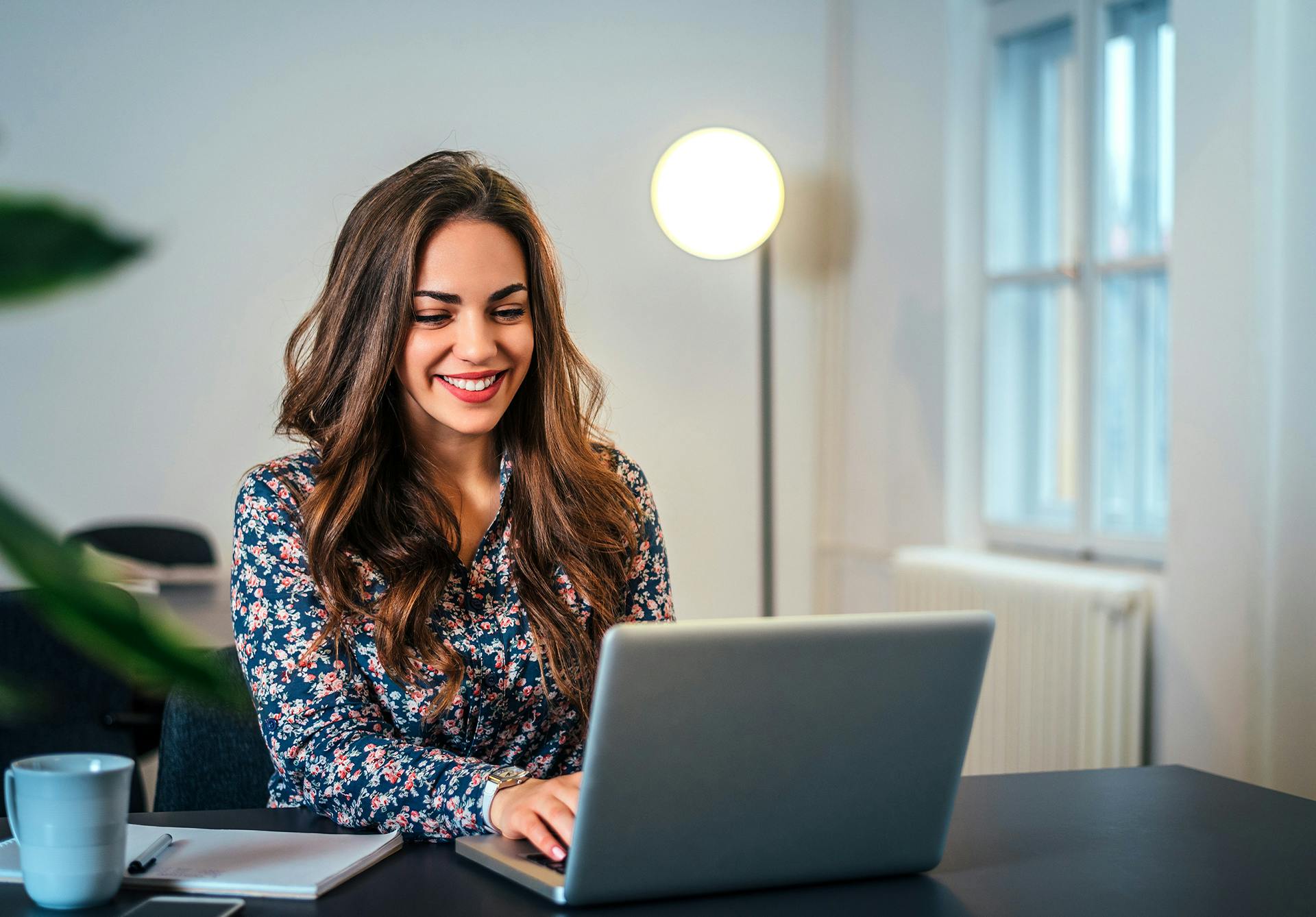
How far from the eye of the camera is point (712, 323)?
3.96m

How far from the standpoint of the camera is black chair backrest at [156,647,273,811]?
1.47 meters

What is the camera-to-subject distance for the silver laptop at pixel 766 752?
0.90 meters

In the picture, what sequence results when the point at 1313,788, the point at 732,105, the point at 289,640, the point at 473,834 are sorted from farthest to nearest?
1. the point at 732,105
2. the point at 1313,788
3. the point at 289,640
4. the point at 473,834

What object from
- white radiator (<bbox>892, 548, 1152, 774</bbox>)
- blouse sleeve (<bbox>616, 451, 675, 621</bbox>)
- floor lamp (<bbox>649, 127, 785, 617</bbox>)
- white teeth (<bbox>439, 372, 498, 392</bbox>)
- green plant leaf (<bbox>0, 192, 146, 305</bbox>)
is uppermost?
floor lamp (<bbox>649, 127, 785, 617</bbox>)

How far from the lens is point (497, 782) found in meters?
1.16

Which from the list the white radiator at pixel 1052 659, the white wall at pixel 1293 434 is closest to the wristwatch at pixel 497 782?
the white radiator at pixel 1052 659

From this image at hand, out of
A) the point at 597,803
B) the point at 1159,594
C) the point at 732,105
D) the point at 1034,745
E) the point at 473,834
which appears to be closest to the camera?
the point at 597,803

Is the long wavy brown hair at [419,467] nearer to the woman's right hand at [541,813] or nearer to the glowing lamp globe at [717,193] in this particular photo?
the woman's right hand at [541,813]

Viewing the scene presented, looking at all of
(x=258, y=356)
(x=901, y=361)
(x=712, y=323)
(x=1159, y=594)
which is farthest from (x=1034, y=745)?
(x=258, y=356)

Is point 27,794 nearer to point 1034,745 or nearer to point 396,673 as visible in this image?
point 396,673

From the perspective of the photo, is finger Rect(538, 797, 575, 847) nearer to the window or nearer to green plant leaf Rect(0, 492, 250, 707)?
green plant leaf Rect(0, 492, 250, 707)

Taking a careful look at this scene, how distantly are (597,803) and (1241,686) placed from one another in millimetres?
2070

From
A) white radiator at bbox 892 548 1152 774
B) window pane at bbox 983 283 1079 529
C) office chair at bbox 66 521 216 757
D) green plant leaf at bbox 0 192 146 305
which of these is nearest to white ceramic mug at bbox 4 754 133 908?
green plant leaf at bbox 0 192 146 305

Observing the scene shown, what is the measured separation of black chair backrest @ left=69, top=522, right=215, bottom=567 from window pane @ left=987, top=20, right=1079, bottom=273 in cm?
229
